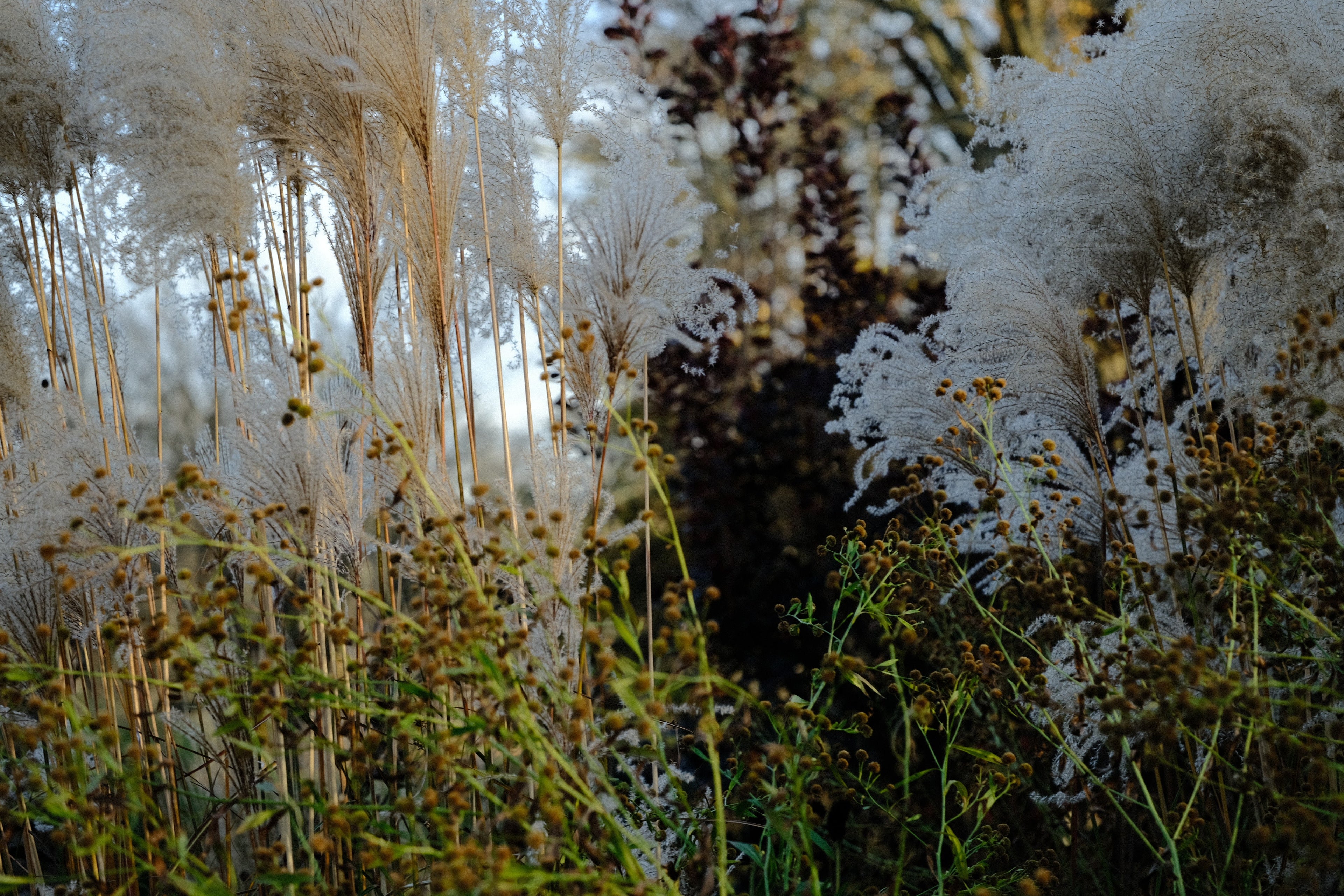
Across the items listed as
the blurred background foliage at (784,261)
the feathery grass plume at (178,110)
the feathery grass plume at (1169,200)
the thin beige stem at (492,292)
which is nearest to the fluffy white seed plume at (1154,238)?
the feathery grass plume at (1169,200)

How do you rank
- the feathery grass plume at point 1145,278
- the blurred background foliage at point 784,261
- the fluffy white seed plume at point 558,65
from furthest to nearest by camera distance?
the blurred background foliage at point 784,261, the fluffy white seed plume at point 558,65, the feathery grass plume at point 1145,278

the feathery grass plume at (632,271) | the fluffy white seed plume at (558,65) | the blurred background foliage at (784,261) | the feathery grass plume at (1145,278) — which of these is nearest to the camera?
the feathery grass plume at (632,271)

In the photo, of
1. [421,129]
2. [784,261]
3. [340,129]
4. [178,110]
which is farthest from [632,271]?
[784,261]

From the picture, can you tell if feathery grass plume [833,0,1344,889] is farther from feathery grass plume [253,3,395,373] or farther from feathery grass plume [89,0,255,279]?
feathery grass plume [89,0,255,279]

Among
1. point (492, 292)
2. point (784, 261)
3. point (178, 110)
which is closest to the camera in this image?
point (178, 110)

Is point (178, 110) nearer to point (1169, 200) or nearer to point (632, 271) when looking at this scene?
point (632, 271)

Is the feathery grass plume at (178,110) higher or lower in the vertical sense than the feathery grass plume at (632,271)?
higher

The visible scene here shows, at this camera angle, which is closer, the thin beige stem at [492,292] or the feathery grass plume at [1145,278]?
the feathery grass plume at [1145,278]

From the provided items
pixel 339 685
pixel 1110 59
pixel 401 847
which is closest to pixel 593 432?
pixel 339 685

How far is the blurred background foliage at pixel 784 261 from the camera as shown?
393 centimetres

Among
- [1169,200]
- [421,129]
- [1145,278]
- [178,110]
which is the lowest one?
[1145,278]

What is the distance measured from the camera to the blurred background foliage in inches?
155

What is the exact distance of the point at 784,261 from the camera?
6.56m

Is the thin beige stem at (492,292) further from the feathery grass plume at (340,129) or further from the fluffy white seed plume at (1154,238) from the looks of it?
the fluffy white seed plume at (1154,238)
